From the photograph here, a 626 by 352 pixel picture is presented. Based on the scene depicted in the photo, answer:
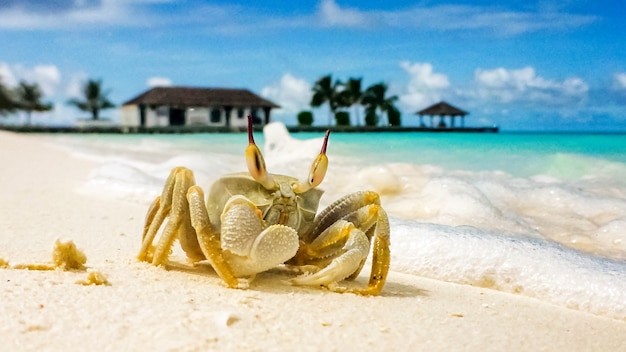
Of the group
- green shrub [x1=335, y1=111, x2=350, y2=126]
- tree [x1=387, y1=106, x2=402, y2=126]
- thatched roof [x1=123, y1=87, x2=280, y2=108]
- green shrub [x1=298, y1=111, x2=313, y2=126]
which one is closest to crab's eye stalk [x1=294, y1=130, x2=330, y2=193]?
thatched roof [x1=123, y1=87, x2=280, y2=108]

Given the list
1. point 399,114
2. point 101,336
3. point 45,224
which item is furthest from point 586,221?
point 399,114

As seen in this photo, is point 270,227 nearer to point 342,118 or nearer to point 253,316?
point 253,316

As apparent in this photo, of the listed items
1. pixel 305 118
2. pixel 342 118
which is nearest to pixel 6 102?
pixel 305 118

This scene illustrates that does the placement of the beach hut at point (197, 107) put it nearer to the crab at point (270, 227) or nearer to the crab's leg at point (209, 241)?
the crab at point (270, 227)

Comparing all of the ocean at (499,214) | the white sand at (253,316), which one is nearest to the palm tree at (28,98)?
the ocean at (499,214)

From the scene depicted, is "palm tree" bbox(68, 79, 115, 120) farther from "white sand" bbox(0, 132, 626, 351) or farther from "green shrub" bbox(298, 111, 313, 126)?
"white sand" bbox(0, 132, 626, 351)

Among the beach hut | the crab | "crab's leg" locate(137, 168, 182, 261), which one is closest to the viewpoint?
the crab
